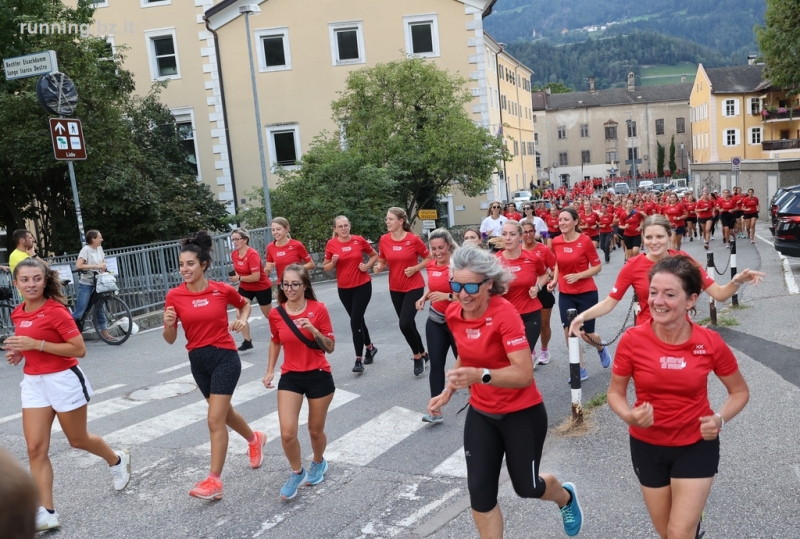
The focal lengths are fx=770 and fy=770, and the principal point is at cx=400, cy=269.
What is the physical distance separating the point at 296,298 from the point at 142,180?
1809 centimetres

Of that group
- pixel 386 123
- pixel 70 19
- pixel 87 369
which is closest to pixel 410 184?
pixel 386 123

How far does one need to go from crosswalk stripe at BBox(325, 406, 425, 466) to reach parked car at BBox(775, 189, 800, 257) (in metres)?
11.9

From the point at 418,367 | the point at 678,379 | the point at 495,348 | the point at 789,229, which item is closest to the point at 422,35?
the point at 789,229

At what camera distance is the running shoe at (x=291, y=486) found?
5863 mm

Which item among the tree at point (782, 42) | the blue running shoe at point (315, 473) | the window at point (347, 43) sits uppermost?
the window at point (347, 43)

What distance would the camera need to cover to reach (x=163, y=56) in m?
35.9

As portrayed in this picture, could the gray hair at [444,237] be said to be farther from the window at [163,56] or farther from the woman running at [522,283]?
the window at [163,56]

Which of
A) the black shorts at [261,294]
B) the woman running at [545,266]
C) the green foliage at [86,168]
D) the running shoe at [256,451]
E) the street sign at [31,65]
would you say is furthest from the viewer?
the green foliage at [86,168]

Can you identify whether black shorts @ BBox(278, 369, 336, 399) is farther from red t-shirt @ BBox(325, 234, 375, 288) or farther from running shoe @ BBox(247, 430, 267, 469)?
red t-shirt @ BBox(325, 234, 375, 288)

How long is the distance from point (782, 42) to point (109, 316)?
30060 millimetres

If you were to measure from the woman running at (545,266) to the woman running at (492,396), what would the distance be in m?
4.09

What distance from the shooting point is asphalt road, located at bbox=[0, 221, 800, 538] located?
5.37 m

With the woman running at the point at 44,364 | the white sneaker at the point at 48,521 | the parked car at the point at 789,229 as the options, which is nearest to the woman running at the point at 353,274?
the woman running at the point at 44,364

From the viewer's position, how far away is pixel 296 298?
605 centimetres
